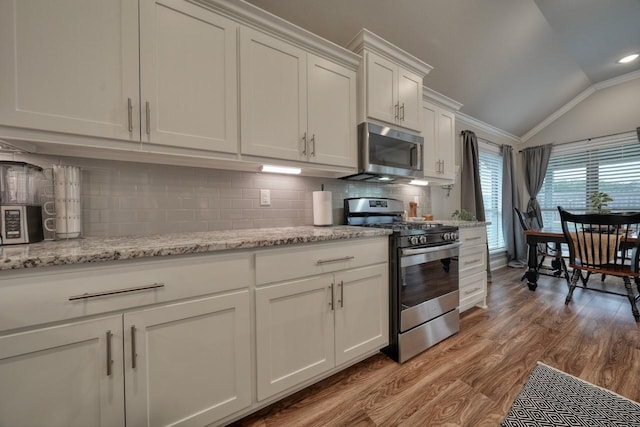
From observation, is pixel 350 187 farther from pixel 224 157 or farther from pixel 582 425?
pixel 582 425

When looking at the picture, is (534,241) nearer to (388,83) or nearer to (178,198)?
(388,83)

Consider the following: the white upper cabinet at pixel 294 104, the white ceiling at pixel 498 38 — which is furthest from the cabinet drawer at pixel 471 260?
the white ceiling at pixel 498 38

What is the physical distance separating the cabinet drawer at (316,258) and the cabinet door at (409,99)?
120cm

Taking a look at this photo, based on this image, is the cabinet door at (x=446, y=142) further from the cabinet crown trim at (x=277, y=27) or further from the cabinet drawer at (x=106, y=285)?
the cabinet drawer at (x=106, y=285)

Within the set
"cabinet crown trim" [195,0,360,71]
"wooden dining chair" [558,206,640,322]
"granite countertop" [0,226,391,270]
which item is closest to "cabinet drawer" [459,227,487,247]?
"wooden dining chair" [558,206,640,322]

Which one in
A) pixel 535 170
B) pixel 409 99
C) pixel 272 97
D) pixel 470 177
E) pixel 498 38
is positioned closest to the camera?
pixel 272 97

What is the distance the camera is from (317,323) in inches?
53.7

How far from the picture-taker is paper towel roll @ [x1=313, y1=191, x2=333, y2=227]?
1.93m

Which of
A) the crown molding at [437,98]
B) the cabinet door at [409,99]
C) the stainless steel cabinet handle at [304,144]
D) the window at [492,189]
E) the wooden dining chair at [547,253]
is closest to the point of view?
the stainless steel cabinet handle at [304,144]

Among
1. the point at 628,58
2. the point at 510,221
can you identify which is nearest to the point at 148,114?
the point at 510,221

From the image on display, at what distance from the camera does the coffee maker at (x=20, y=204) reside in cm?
102

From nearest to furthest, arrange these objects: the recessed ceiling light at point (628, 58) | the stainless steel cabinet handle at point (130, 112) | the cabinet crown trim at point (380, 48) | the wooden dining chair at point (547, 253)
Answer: the stainless steel cabinet handle at point (130, 112) < the cabinet crown trim at point (380, 48) < the recessed ceiling light at point (628, 58) < the wooden dining chair at point (547, 253)

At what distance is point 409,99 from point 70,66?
88.9 inches

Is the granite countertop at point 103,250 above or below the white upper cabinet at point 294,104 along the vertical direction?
below
